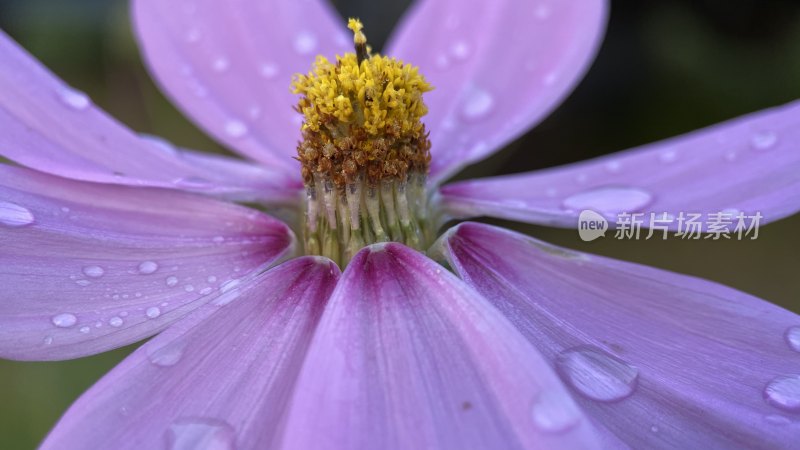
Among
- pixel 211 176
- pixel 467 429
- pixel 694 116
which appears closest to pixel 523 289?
pixel 467 429

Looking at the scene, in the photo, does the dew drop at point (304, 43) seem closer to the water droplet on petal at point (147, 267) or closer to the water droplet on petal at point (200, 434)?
the water droplet on petal at point (147, 267)

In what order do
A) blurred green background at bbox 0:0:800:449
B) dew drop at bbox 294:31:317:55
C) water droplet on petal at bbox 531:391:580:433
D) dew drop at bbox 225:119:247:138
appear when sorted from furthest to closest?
blurred green background at bbox 0:0:800:449
dew drop at bbox 294:31:317:55
dew drop at bbox 225:119:247:138
water droplet on petal at bbox 531:391:580:433

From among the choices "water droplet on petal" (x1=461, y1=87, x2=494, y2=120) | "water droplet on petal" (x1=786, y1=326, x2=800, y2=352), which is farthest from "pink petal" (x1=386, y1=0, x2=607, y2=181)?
"water droplet on petal" (x1=786, y1=326, x2=800, y2=352)

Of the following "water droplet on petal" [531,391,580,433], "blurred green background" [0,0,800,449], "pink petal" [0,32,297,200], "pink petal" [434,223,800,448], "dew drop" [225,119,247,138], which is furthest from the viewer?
"blurred green background" [0,0,800,449]

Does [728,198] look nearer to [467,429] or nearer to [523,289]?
[523,289]

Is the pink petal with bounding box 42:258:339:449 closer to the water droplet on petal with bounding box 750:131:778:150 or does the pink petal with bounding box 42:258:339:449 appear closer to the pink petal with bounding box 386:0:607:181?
the pink petal with bounding box 386:0:607:181

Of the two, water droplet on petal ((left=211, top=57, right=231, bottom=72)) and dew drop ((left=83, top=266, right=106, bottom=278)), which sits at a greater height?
water droplet on petal ((left=211, top=57, right=231, bottom=72))

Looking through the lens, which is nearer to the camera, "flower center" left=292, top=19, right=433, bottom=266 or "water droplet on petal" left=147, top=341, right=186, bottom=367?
"water droplet on petal" left=147, top=341, right=186, bottom=367
